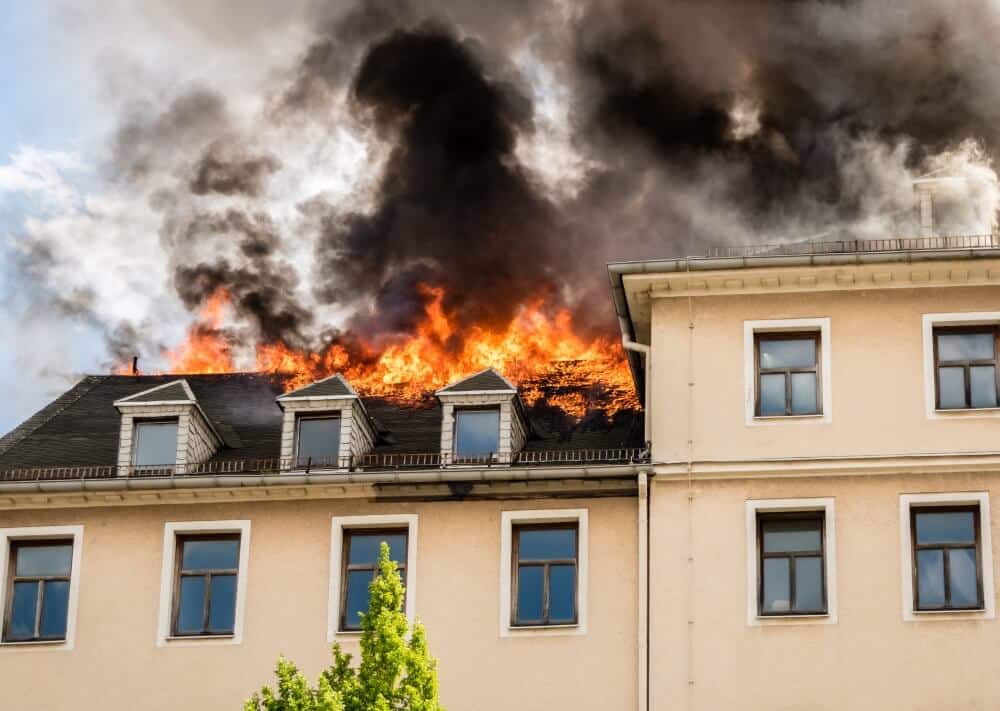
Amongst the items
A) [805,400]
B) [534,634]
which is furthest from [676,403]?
[534,634]

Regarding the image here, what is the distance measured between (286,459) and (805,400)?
31.6ft

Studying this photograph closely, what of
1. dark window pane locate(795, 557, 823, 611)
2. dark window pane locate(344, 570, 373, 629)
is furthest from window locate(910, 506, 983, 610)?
dark window pane locate(344, 570, 373, 629)

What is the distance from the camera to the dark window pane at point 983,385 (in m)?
35.2

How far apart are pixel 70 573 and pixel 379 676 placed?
916 cm

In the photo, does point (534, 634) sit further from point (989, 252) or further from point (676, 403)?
point (989, 252)

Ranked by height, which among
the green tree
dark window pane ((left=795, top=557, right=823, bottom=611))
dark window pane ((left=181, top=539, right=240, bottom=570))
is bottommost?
the green tree

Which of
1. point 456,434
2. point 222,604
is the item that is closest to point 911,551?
point 456,434

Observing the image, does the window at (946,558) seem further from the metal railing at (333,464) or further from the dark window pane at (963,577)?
the metal railing at (333,464)

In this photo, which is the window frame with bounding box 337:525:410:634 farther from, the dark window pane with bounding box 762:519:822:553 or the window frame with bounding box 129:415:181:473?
the dark window pane with bounding box 762:519:822:553

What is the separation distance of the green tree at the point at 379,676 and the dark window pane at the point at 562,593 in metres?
4.76

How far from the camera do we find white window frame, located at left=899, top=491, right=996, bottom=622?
33.7 meters

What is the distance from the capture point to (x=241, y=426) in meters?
41.1

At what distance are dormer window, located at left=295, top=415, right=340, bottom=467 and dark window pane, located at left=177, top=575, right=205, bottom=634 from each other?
2894mm

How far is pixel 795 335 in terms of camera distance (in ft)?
119
